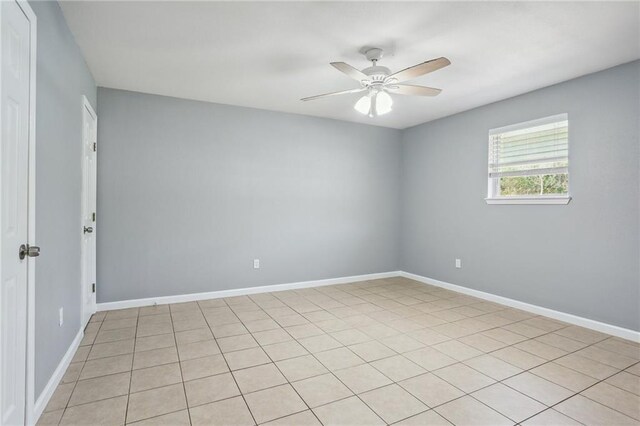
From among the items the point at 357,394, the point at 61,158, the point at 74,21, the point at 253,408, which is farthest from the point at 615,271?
the point at 74,21

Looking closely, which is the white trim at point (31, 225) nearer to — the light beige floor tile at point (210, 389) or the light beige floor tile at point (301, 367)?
the light beige floor tile at point (210, 389)

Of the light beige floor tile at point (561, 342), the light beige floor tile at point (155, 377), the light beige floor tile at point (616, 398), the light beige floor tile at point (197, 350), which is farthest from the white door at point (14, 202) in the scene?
the light beige floor tile at point (561, 342)

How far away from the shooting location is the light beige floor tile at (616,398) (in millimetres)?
1978

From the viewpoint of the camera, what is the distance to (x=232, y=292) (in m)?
4.32

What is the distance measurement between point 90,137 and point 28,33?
1879 mm

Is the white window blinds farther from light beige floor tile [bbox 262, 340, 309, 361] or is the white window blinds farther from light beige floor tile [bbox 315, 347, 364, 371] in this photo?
light beige floor tile [bbox 262, 340, 309, 361]

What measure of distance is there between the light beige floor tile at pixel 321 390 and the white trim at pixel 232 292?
7.50 feet

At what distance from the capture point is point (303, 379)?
2.29m

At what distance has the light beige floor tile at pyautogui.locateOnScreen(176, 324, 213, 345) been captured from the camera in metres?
2.93

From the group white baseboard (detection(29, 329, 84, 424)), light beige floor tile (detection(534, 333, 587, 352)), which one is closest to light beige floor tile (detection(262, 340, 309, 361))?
white baseboard (detection(29, 329, 84, 424))

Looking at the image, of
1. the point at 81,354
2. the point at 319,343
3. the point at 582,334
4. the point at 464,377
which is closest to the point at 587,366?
the point at 582,334

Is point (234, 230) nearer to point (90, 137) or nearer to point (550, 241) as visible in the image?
point (90, 137)

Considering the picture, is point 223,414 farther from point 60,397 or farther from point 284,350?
A: point 60,397

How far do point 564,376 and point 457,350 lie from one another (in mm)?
713
